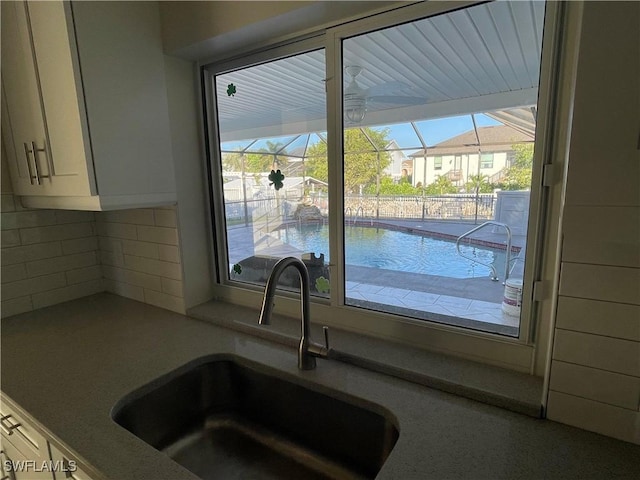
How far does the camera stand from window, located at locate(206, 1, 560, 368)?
984mm

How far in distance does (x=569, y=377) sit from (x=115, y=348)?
1372 millimetres

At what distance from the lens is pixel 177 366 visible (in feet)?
3.73

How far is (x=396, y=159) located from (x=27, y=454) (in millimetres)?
1402

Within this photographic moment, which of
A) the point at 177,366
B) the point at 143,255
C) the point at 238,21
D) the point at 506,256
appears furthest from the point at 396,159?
the point at 143,255

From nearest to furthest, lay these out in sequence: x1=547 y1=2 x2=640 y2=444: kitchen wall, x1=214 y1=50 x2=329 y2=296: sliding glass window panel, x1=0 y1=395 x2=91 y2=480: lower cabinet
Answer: x1=547 y1=2 x2=640 y2=444: kitchen wall, x1=0 y1=395 x2=91 y2=480: lower cabinet, x1=214 y1=50 x2=329 y2=296: sliding glass window panel

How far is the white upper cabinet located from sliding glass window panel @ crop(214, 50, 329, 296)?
274 millimetres

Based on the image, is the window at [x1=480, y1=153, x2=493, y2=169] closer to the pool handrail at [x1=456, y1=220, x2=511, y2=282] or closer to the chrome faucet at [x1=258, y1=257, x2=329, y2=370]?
the pool handrail at [x1=456, y1=220, x2=511, y2=282]

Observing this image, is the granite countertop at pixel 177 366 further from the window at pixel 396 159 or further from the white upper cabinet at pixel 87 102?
the white upper cabinet at pixel 87 102

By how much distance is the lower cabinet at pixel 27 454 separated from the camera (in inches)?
33.0

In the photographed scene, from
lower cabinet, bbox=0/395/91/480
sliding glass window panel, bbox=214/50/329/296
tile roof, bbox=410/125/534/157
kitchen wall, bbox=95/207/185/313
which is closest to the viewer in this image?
lower cabinet, bbox=0/395/91/480

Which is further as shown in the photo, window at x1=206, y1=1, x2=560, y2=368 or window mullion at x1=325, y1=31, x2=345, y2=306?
window mullion at x1=325, y1=31, x2=345, y2=306

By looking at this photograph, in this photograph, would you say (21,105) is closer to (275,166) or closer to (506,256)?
(275,166)

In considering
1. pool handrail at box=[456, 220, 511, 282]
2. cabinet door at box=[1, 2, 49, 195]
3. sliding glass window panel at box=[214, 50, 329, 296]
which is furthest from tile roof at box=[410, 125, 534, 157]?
cabinet door at box=[1, 2, 49, 195]

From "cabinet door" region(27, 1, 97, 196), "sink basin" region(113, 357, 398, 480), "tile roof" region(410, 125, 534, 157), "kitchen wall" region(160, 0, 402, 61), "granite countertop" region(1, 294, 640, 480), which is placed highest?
"kitchen wall" region(160, 0, 402, 61)
